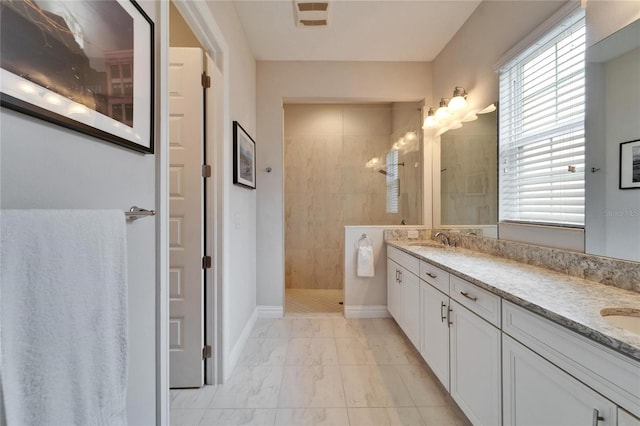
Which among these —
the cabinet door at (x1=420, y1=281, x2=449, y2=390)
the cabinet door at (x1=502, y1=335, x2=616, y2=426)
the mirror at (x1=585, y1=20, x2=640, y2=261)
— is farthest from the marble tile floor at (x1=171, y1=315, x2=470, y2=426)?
the mirror at (x1=585, y1=20, x2=640, y2=261)

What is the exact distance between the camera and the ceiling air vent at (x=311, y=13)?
2107 millimetres

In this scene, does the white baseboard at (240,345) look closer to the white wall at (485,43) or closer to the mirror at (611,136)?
the mirror at (611,136)

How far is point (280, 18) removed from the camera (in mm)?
2312

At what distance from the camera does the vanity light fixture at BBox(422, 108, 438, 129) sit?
109 inches

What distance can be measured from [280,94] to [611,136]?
271cm

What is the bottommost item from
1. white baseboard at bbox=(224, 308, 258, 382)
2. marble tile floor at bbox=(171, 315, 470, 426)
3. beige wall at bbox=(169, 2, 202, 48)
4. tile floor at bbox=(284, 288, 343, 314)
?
tile floor at bbox=(284, 288, 343, 314)

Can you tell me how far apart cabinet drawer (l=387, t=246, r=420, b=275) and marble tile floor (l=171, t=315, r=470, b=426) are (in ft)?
2.36

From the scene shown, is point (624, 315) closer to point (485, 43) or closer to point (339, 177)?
point (485, 43)

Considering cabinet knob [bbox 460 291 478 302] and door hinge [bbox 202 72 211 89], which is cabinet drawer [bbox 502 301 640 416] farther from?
door hinge [bbox 202 72 211 89]

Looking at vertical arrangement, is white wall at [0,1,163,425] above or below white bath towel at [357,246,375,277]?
above

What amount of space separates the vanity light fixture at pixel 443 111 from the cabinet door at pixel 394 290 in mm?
1555

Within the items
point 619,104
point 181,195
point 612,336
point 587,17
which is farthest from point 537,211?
point 181,195

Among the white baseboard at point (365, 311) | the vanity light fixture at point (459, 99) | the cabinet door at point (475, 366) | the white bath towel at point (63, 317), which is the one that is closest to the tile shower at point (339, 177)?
the vanity light fixture at point (459, 99)

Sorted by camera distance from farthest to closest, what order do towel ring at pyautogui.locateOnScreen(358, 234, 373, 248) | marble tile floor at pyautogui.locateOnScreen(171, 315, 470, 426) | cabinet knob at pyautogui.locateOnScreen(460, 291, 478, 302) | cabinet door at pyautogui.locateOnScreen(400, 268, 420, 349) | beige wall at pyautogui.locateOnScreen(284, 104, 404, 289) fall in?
beige wall at pyautogui.locateOnScreen(284, 104, 404, 289), towel ring at pyautogui.locateOnScreen(358, 234, 373, 248), cabinet door at pyautogui.locateOnScreen(400, 268, 420, 349), marble tile floor at pyautogui.locateOnScreen(171, 315, 470, 426), cabinet knob at pyautogui.locateOnScreen(460, 291, 478, 302)
